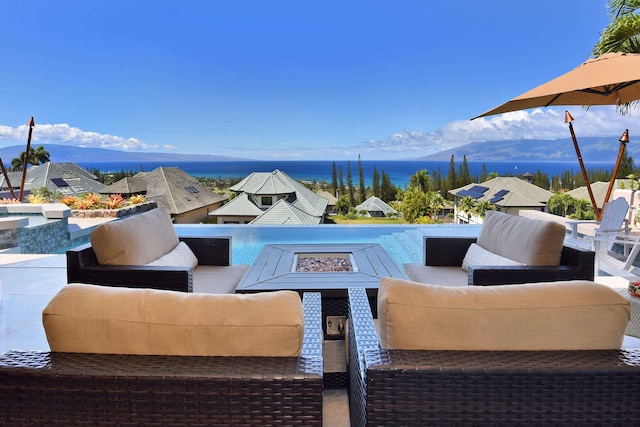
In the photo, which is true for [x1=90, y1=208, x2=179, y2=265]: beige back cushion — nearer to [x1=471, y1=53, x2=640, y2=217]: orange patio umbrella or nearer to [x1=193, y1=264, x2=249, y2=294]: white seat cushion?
[x1=193, y1=264, x2=249, y2=294]: white seat cushion

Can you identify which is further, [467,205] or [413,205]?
[413,205]

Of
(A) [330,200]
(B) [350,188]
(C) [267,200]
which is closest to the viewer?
(C) [267,200]

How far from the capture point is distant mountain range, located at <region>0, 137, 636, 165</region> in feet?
22.5

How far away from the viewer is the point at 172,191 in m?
11.6

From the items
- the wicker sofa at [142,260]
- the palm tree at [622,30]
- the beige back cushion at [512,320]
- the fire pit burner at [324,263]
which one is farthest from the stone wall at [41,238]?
the palm tree at [622,30]

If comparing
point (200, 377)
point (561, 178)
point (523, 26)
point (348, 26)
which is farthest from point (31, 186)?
point (523, 26)

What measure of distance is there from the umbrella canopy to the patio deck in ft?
5.31

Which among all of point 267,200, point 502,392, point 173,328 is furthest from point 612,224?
point 267,200

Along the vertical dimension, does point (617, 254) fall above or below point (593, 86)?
below

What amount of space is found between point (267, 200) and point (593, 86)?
10575mm

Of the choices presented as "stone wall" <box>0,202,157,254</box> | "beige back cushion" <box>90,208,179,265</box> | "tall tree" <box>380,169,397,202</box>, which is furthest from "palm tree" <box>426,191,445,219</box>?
"beige back cushion" <box>90,208,179,265</box>

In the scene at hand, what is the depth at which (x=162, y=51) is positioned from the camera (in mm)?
17969

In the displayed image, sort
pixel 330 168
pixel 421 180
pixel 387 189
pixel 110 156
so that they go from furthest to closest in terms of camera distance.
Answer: pixel 110 156, pixel 330 168, pixel 387 189, pixel 421 180

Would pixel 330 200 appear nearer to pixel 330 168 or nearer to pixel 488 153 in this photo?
pixel 330 168
